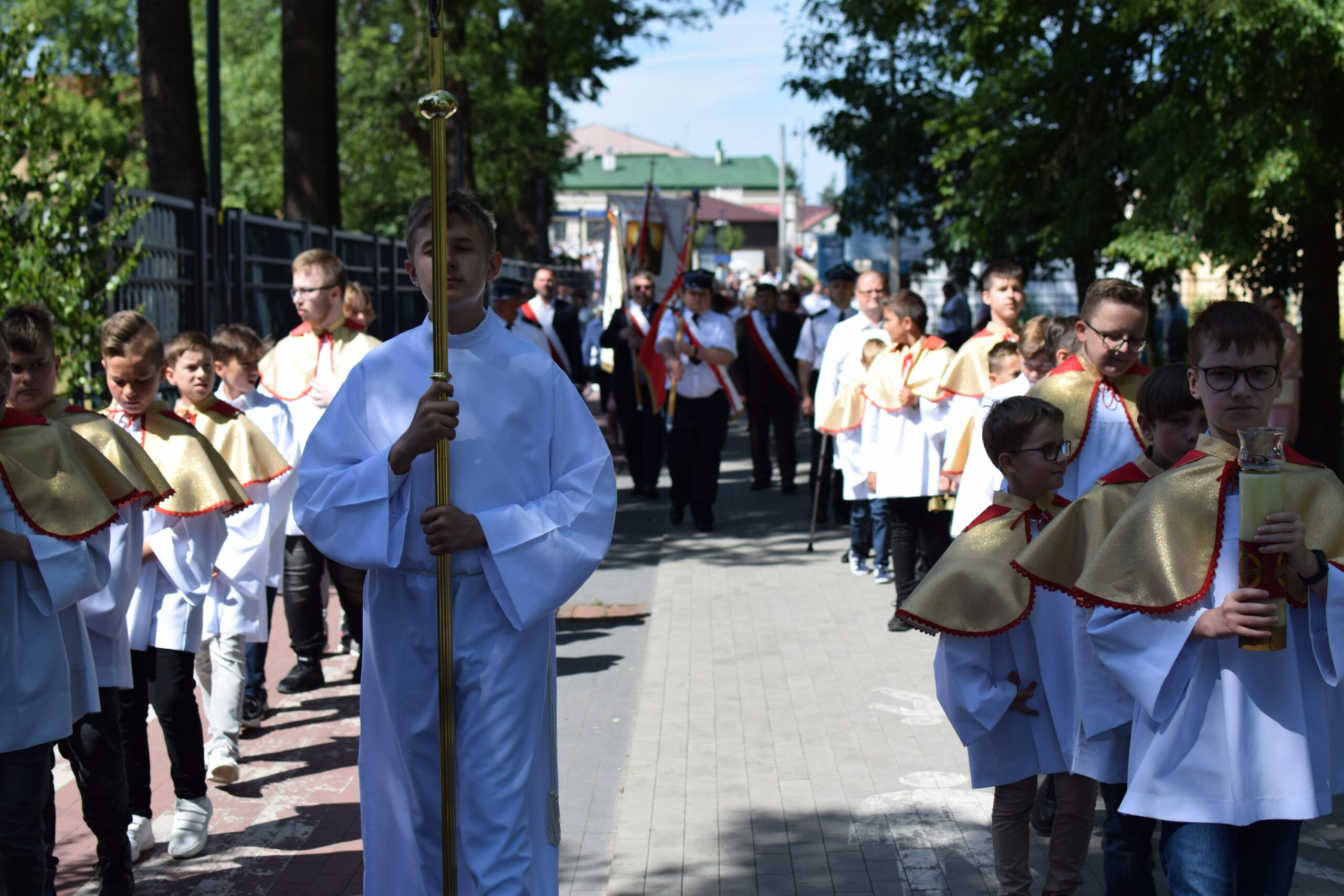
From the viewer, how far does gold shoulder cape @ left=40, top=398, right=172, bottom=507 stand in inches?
170

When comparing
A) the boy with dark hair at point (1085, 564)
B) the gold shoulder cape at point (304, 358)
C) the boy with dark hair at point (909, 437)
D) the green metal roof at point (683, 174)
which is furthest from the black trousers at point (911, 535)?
the green metal roof at point (683, 174)

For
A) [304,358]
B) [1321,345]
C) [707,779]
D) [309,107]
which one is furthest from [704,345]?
[707,779]

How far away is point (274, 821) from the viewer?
5457 mm

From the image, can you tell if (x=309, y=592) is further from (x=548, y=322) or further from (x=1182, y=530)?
(x=548, y=322)

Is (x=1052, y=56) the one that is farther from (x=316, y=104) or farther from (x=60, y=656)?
(x=60, y=656)

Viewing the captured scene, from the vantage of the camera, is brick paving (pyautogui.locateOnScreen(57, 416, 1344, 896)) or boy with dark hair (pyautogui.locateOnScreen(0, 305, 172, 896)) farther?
brick paving (pyautogui.locateOnScreen(57, 416, 1344, 896))

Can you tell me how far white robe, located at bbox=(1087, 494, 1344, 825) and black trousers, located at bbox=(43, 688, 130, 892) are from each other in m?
2.91

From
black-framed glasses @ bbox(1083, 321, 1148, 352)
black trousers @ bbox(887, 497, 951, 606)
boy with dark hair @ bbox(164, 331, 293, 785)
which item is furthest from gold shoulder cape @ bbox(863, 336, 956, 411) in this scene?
boy with dark hair @ bbox(164, 331, 293, 785)

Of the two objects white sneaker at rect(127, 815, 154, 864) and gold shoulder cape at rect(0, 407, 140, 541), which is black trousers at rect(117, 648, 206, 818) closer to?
white sneaker at rect(127, 815, 154, 864)

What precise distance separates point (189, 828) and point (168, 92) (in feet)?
27.3

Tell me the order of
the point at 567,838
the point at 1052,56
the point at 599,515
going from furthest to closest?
the point at 1052,56, the point at 567,838, the point at 599,515

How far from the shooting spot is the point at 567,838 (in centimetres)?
523

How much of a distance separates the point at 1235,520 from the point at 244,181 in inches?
1581

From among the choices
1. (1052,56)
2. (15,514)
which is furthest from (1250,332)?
(1052,56)
